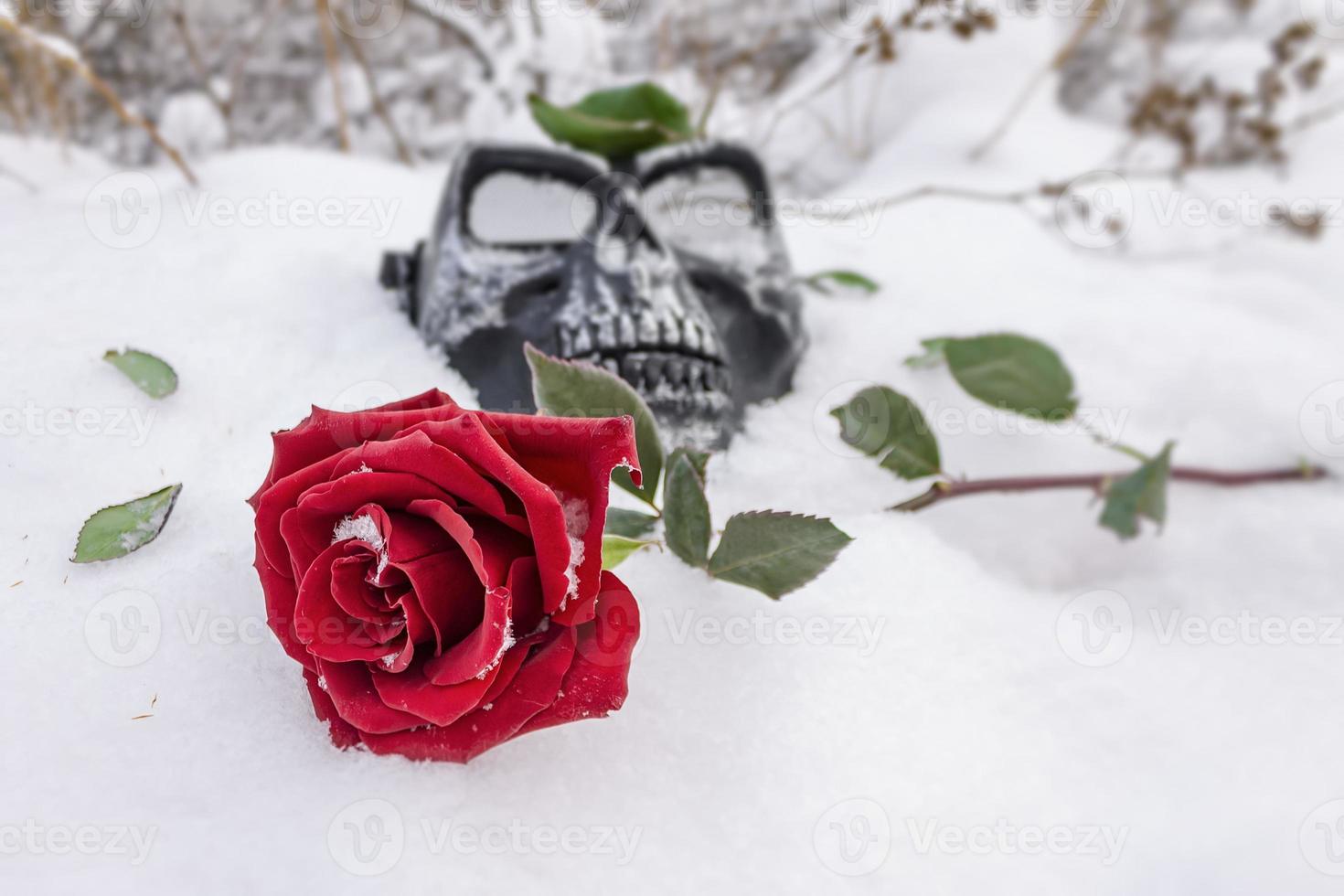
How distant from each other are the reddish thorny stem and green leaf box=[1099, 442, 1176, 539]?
1.2 inches

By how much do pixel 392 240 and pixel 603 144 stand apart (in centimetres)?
38

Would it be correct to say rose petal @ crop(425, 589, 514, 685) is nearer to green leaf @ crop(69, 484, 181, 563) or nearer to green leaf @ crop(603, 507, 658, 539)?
green leaf @ crop(603, 507, 658, 539)

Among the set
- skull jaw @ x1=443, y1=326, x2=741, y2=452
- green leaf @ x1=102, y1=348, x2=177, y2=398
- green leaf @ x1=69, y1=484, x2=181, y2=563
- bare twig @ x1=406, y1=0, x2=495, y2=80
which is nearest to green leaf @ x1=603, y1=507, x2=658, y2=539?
skull jaw @ x1=443, y1=326, x2=741, y2=452

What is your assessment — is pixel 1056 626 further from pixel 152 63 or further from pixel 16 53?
pixel 152 63

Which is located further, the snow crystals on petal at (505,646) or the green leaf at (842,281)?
the green leaf at (842,281)

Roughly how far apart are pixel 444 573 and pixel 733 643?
0.28 m

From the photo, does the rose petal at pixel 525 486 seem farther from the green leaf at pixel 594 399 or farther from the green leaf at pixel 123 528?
the green leaf at pixel 123 528

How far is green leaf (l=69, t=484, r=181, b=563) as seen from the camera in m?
0.65

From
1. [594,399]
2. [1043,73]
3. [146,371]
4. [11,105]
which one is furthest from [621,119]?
[11,105]

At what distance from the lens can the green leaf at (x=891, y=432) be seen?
0.82 metres

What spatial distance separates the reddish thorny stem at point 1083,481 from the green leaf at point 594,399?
1.01 ft

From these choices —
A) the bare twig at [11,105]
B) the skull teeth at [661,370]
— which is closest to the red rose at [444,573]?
the skull teeth at [661,370]

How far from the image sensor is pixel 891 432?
83 cm

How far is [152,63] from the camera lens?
2.25 meters
